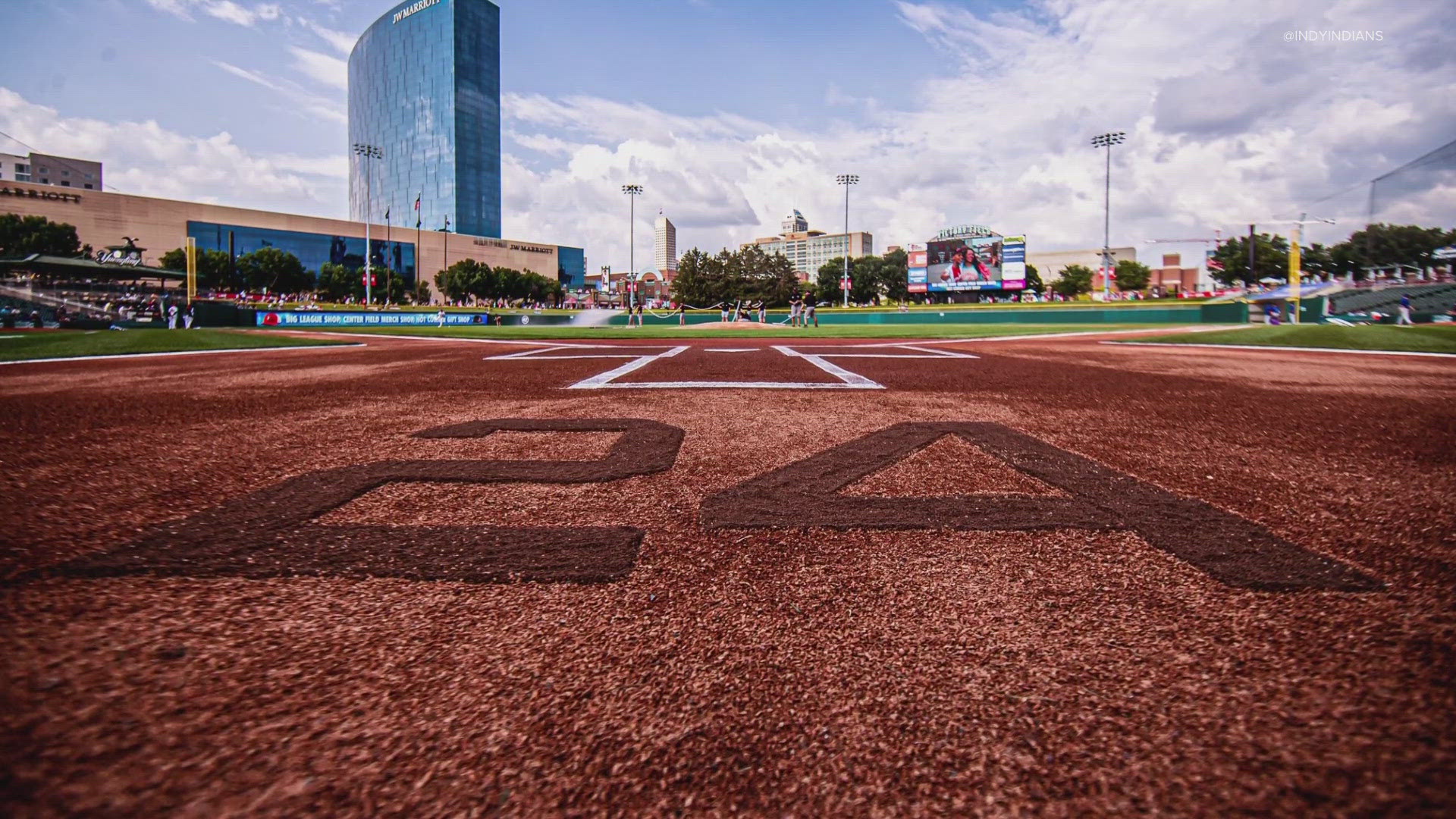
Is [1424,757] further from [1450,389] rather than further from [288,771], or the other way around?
[1450,389]

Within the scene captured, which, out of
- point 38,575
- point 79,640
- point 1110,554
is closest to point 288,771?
point 79,640

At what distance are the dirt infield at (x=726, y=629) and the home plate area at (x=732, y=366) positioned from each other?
2596mm

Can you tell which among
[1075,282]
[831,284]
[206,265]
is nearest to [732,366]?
[206,265]

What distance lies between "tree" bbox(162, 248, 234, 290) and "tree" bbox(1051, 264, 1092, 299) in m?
101

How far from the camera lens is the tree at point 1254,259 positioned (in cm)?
7481

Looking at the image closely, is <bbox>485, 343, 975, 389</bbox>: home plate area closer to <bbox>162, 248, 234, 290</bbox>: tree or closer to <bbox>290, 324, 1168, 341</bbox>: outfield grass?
<bbox>290, 324, 1168, 341</bbox>: outfield grass

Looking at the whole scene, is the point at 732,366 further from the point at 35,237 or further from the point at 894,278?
the point at 894,278

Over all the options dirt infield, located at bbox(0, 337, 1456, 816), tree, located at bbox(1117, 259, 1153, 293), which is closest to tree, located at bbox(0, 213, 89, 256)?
dirt infield, located at bbox(0, 337, 1456, 816)

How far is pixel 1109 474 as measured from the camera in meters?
2.62

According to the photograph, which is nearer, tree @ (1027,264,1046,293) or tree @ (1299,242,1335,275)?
tree @ (1299,242,1335,275)

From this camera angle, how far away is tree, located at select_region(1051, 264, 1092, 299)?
314 ft

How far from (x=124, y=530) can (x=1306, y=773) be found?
2.82 metres

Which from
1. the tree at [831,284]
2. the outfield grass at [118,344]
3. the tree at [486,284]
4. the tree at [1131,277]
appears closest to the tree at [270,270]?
the tree at [486,284]

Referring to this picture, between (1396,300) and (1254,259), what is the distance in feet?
136
